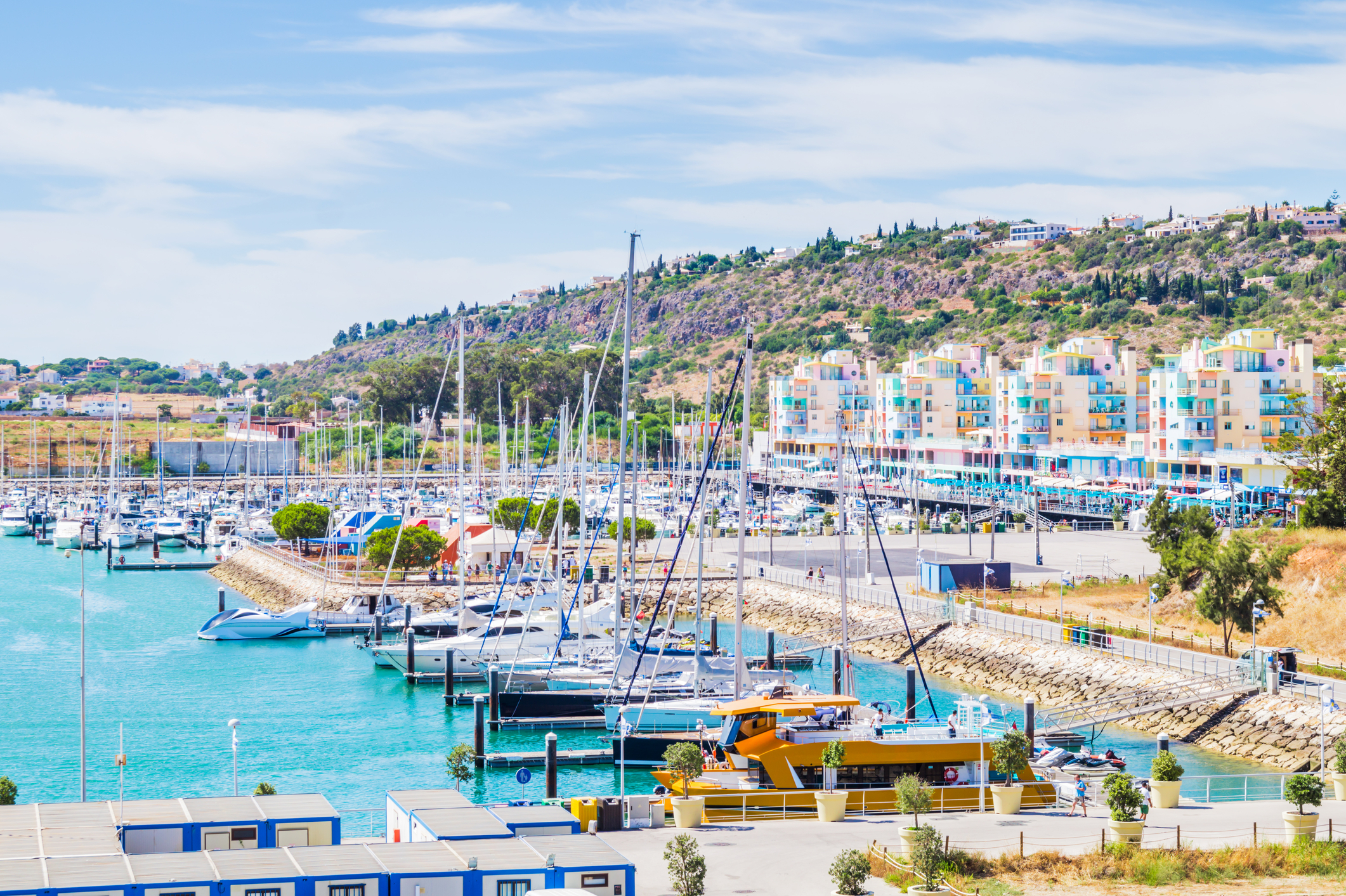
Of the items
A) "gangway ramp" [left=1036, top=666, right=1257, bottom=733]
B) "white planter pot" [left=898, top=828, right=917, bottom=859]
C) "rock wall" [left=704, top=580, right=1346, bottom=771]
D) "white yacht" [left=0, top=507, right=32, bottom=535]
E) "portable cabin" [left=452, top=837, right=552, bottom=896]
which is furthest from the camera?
"white yacht" [left=0, top=507, right=32, bottom=535]

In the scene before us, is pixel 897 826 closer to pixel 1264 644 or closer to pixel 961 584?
pixel 1264 644

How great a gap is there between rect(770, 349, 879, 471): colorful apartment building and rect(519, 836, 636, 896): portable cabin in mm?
134612

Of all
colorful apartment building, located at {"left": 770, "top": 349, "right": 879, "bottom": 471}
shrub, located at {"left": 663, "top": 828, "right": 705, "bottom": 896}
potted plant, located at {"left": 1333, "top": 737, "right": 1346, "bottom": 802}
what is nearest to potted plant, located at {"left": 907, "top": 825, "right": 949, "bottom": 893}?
shrub, located at {"left": 663, "top": 828, "right": 705, "bottom": 896}

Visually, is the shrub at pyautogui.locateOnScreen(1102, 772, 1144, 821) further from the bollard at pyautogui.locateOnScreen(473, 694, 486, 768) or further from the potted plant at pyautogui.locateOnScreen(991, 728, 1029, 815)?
the bollard at pyautogui.locateOnScreen(473, 694, 486, 768)

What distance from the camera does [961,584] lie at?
211 feet

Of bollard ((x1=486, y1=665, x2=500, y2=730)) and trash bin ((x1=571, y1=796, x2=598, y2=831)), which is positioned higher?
trash bin ((x1=571, y1=796, x2=598, y2=831))

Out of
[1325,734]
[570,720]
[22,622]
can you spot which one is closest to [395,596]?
[22,622]

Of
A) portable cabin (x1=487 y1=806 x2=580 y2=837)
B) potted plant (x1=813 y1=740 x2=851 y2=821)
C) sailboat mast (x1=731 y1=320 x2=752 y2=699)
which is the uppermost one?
sailboat mast (x1=731 y1=320 x2=752 y2=699)

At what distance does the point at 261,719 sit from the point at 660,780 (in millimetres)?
20605

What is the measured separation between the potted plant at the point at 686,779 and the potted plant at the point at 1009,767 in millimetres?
6158

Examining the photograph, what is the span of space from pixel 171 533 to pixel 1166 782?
90748mm

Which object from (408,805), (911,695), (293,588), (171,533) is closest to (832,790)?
(408,805)

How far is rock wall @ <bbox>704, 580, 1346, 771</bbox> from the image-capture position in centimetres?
3925

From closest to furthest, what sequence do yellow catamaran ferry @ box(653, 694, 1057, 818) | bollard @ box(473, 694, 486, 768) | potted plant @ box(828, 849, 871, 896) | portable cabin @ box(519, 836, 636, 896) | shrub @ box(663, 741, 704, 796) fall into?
portable cabin @ box(519, 836, 636, 896) < potted plant @ box(828, 849, 871, 896) < shrub @ box(663, 741, 704, 796) < yellow catamaran ferry @ box(653, 694, 1057, 818) < bollard @ box(473, 694, 486, 768)
